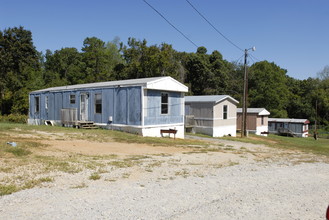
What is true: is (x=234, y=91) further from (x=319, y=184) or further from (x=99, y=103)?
(x=319, y=184)

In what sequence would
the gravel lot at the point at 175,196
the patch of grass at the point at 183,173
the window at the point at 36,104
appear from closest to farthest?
the gravel lot at the point at 175,196 → the patch of grass at the point at 183,173 → the window at the point at 36,104

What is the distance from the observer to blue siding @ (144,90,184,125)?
61.6 ft

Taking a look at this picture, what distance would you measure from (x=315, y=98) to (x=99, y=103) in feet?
165

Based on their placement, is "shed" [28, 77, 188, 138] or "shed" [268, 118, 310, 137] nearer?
"shed" [28, 77, 188, 138]

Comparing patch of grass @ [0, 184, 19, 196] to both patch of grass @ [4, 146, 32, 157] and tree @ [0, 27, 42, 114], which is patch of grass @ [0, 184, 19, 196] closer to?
patch of grass @ [4, 146, 32, 157]

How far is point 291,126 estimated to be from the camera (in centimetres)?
4078

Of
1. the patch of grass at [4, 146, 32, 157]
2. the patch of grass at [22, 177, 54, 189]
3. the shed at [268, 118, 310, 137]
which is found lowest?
the shed at [268, 118, 310, 137]

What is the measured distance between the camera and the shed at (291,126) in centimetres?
4000

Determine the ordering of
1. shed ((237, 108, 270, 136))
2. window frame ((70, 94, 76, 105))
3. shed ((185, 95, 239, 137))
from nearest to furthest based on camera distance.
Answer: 1. window frame ((70, 94, 76, 105))
2. shed ((185, 95, 239, 137))
3. shed ((237, 108, 270, 136))

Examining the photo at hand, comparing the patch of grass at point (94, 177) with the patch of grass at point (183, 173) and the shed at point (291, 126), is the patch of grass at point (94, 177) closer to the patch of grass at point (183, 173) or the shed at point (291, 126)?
the patch of grass at point (183, 173)

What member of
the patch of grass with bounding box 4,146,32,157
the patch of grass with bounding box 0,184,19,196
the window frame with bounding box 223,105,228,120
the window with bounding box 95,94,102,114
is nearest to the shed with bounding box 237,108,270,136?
the window frame with bounding box 223,105,228,120

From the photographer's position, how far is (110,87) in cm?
1977

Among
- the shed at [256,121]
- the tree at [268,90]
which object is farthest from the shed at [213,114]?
the tree at [268,90]

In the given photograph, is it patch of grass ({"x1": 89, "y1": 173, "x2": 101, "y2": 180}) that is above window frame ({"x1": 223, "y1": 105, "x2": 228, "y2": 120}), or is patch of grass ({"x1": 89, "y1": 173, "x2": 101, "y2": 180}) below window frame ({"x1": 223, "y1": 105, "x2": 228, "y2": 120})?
below
